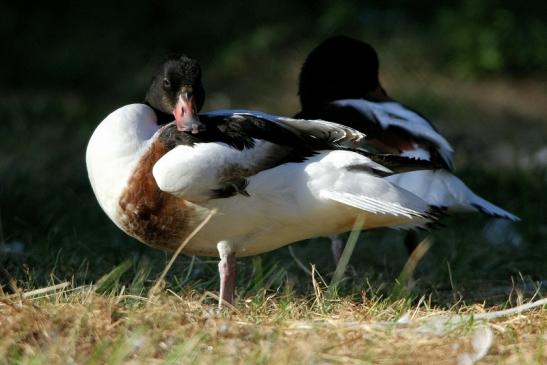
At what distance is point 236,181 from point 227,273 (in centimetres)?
41

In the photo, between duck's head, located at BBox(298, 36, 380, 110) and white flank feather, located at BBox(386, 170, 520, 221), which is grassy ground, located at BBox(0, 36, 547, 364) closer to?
Answer: white flank feather, located at BBox(386, 170, 520, 221)

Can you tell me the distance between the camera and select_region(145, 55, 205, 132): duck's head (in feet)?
14.7

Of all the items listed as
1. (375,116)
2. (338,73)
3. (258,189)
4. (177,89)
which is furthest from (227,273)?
(338,73)

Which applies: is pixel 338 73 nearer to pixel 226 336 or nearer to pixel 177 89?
pixel 177 89

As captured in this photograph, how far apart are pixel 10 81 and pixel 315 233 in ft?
20.6

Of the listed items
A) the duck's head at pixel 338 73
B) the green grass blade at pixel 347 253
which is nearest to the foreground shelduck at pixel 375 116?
the duck's head at pixel 338 73

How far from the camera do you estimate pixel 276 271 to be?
5.26 meters

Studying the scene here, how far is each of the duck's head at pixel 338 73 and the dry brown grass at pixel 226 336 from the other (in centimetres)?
229

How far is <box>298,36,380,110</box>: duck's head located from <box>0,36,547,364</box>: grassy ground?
0.84m

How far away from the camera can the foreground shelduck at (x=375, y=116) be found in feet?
16.9

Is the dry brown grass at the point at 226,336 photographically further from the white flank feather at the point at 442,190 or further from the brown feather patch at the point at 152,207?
the white flank feather at the point at 442,190

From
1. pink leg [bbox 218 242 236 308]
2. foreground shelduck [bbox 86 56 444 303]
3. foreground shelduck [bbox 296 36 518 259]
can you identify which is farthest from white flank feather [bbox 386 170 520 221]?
pink leg [bbox 218 242 236 308]

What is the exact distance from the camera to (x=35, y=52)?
35.3 feet

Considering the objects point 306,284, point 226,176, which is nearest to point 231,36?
point 306,284
